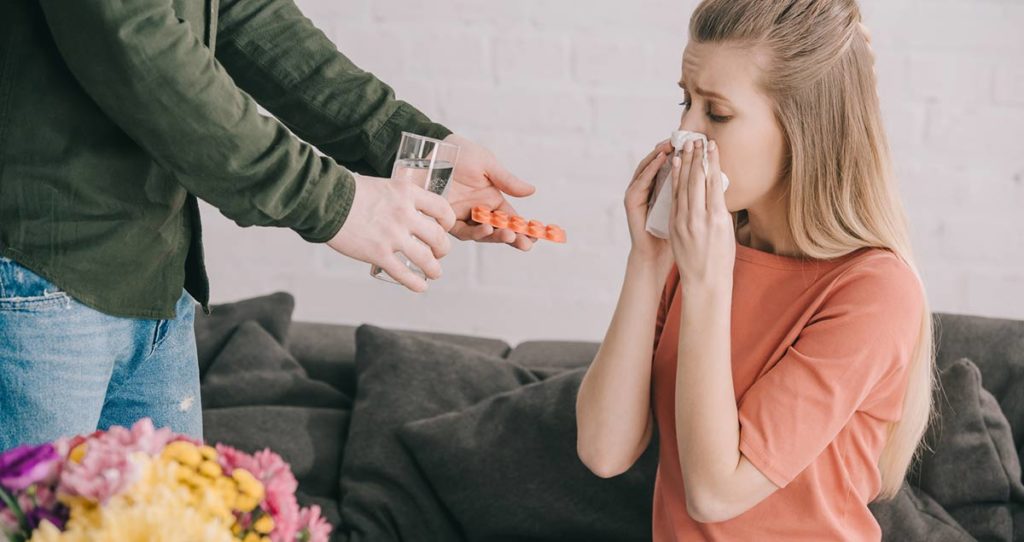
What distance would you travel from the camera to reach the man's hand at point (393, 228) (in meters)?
1.24

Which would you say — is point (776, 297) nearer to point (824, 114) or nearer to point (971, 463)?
point (824, 114)

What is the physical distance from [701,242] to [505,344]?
1204 millimetres

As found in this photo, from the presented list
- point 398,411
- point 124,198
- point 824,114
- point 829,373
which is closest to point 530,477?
point 398,411

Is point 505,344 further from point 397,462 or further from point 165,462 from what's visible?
point 165,462

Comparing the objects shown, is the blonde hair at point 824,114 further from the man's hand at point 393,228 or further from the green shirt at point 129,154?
the green shirt at point 129,154

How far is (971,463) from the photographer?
1.92 m

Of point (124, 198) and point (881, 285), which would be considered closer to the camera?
point (124, 198)

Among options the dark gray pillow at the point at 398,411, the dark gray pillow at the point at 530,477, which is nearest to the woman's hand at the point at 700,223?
the dark gray pillow at the point at 530,477

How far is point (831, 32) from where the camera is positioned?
1.38m

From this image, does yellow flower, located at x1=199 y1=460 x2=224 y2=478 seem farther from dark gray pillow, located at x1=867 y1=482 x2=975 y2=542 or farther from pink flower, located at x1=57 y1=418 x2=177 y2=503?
dark gray pillow, located at x1=867 y1=482 x2=975 y2=542

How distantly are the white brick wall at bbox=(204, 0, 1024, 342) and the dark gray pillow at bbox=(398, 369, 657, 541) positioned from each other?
71 centimetres

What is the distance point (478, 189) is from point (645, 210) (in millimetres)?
269

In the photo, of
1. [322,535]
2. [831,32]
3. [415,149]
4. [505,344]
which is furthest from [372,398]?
[322,535]

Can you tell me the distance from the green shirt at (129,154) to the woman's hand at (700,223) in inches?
15.5
